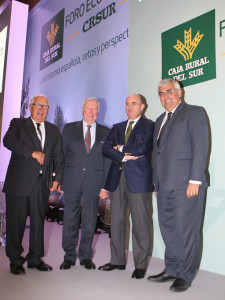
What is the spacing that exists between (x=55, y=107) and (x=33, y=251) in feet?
13.7

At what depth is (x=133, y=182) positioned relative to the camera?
2725 mm

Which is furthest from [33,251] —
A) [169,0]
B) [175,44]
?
[169,0]

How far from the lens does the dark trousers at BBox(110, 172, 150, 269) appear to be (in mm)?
2691

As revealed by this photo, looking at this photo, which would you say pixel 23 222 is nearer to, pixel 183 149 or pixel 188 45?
pixel 183 149

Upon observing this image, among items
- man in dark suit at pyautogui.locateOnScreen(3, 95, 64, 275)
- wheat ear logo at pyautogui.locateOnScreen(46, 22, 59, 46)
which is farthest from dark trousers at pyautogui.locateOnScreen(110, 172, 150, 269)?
wheat ear logo at pyautogui.locateOnScreen(46, 22, 59, 46)

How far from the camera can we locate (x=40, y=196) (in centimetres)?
282

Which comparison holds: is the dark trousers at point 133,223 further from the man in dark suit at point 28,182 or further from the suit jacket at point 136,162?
the man in dark suit at point 28,182

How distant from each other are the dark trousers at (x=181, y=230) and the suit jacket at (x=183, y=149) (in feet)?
0.36

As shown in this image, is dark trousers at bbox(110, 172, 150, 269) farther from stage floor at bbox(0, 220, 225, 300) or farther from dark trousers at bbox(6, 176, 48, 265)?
dark trousers at bbox(6, 176, 48, 265)

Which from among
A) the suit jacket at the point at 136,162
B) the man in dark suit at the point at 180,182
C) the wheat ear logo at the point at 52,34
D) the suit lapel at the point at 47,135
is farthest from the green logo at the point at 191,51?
the wheat ear logo at the point at 52,34

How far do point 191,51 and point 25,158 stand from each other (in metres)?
2.03

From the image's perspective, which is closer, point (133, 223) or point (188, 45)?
point (133, 223)

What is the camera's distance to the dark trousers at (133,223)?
2.69 m

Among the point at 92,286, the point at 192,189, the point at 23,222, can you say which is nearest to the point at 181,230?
the point at 192,189
